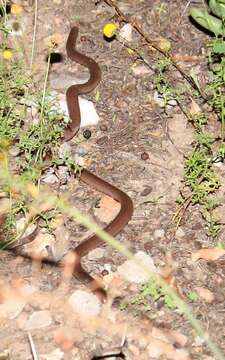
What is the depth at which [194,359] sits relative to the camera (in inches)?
131

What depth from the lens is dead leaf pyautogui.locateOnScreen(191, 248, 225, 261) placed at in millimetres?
3811

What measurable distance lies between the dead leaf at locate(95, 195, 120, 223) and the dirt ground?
42 mm

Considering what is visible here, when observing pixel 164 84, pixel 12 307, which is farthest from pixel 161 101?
pixel 12 307

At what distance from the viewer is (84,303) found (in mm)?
3529

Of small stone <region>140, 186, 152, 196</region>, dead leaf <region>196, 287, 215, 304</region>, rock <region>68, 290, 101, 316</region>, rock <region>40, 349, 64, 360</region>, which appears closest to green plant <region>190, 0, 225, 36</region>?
small stone <region>140, 186, 152, 196</region>

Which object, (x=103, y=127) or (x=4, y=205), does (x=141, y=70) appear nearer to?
(x=103, y=127)

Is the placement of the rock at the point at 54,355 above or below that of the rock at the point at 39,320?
below

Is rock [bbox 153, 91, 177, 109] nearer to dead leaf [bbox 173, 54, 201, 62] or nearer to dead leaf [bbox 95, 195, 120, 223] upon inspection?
dead leaf [bbox 173, 54, 201, 62]

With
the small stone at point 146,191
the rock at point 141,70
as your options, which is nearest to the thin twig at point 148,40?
the rock at point 141,70

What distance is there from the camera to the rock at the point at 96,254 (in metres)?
3.80

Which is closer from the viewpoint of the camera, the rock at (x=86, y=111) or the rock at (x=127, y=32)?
the rock at (x=86, y=111)

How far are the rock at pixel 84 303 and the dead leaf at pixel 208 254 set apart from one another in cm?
61

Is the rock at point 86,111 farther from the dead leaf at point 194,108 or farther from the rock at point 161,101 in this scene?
the dead leaf at point 194,108

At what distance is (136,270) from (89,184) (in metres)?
0.66
